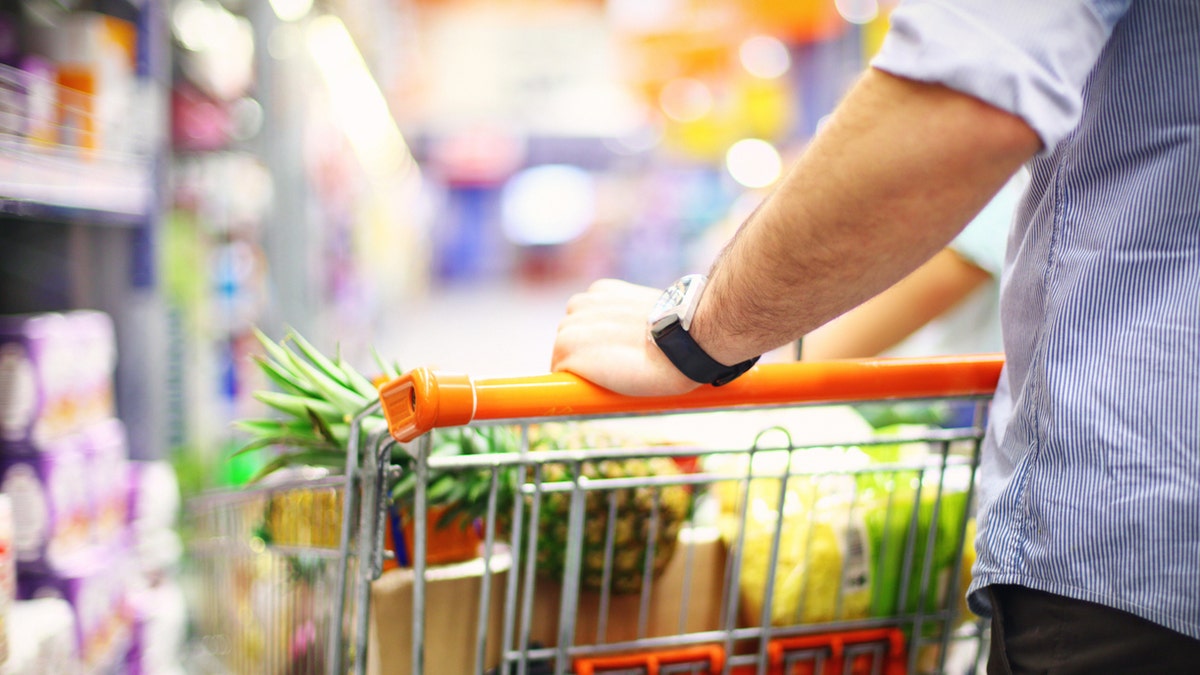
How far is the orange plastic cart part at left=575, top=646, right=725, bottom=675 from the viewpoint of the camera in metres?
1.34

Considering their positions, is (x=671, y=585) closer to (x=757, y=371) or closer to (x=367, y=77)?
(x=757, y=371)

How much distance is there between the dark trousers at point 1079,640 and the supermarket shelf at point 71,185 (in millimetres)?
1836

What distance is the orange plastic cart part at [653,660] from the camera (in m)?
1.34

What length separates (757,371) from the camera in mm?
1183

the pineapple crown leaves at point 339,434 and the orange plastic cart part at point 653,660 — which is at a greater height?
the pineapple crown leaves at point 339,434

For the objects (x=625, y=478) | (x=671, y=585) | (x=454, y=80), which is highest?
(x=454, y=80)

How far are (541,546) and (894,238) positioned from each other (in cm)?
76

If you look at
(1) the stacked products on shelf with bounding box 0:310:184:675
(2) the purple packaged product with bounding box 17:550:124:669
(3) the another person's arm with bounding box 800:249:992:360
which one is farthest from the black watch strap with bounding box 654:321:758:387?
(2) the purple packaged product with bounding box 17:550:124:669

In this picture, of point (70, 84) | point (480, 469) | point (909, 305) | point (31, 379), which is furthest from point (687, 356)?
point (70, 84)

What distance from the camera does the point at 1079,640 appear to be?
88 centimetres

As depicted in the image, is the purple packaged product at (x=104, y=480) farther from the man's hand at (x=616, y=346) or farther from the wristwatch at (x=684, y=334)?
the wristwatch at (x=684, y=334)

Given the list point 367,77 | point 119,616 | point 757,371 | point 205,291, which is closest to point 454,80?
point 367,77

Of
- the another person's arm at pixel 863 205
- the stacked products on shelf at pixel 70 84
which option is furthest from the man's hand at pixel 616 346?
the stacked products on shelf at pixel 70 84

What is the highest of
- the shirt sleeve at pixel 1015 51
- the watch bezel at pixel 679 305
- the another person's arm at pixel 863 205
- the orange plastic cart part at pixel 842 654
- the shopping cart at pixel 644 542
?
the shirt sleeve at pixel 1015 51
